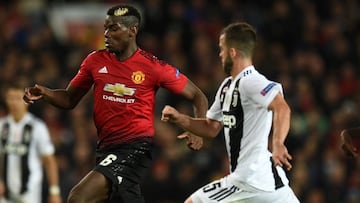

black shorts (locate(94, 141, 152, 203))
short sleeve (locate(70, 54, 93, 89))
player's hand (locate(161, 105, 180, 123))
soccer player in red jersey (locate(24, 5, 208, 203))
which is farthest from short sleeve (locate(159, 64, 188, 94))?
player's hand (locate(161, 105, 180, 123))

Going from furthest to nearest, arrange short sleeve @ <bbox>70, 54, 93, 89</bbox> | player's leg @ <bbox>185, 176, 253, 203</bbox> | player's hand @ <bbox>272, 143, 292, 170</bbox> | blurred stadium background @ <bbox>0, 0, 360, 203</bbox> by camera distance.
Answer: blurred stadium background @ <bbox>0, 0, 360, 203</bbox> → short sleeve @ <bbox>70, 54, 93, 89</bbox> → player's leg @ <bbox>185, 176, 253, 203</bbox> → player's hand @ <bbox>272, 143, 292, 170</bbox>

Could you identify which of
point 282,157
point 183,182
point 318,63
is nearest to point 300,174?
point 183,182

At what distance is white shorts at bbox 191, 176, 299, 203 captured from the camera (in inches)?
328

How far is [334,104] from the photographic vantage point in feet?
53.0

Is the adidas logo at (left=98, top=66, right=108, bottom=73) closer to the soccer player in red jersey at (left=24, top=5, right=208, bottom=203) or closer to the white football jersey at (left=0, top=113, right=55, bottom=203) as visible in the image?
the soccer player in red jersey at (left=24, top=5, right=208, bottom=203)

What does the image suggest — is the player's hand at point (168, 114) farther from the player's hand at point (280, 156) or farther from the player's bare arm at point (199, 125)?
the player's hand at point (280, 156)

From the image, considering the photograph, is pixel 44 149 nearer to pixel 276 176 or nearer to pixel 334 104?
pixel 276 176

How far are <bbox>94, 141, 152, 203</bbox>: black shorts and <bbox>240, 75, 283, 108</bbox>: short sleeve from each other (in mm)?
1250

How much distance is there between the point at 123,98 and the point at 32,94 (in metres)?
0.78

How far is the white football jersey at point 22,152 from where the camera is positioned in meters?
11.8

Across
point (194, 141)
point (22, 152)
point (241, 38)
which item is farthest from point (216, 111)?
point (22, 152)

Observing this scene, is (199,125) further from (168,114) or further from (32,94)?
(32,94)

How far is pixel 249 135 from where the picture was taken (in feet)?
27.4

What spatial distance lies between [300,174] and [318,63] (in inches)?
120
